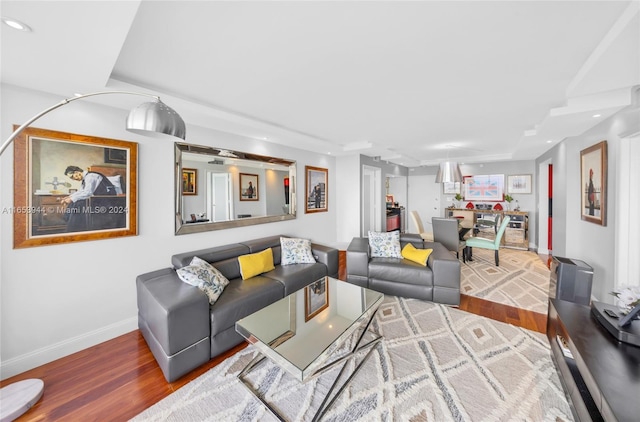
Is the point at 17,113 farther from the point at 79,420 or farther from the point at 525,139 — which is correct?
the point at 525,139

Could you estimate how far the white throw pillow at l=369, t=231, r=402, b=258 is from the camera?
3391 millimetres

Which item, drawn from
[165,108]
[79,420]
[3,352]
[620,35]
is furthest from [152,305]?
[620,35]

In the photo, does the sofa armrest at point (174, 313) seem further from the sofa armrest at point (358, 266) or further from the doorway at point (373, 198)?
the doorway at point (373, 198)

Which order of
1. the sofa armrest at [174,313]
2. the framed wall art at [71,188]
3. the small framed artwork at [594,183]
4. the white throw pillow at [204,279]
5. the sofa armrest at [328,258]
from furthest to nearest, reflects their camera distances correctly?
the sofa armrest at [328,258] → the small framed artwork at [594,183] → the white throw pillow at [204,279] → the framed wall art at [71,188] → the sofa armrest at [174,313]

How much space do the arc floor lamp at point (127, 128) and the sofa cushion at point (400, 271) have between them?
106 inches

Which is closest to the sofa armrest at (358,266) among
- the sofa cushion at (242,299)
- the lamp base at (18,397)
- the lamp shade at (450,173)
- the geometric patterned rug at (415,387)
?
the geometric patterned rug at (415,387)

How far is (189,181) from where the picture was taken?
2861mm

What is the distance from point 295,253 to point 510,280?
337 cm

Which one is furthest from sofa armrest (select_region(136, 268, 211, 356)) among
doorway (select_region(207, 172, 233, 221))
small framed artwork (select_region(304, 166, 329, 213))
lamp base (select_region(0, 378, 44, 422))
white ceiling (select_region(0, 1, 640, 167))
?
small framed artwork (select_region(304, 166, 329, 213))

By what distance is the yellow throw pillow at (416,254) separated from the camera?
3.10 m

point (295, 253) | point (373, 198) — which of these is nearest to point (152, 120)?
point (295, 253)

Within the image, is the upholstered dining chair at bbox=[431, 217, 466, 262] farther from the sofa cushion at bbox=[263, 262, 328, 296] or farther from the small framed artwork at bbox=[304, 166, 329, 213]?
the sofa cushion at bbox=[263, 262, 328, 296]

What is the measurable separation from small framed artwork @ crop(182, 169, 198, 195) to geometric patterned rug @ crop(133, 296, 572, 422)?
1.91 m

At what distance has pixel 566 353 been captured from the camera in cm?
159
